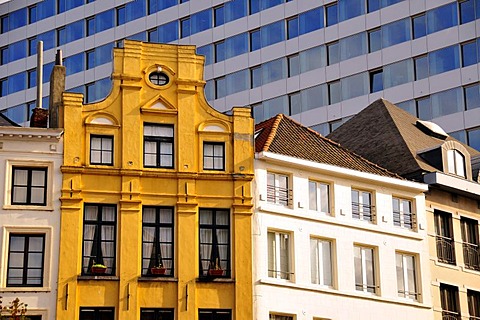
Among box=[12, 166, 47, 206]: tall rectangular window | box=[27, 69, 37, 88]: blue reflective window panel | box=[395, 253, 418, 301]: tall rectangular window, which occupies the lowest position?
box=[395, 253, 418, 301]: tall rectangular window

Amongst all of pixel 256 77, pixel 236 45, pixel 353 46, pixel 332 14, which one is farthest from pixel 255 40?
pixel 353 46

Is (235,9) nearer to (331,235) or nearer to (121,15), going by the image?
(121,15)

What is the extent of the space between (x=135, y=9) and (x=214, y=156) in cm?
4679

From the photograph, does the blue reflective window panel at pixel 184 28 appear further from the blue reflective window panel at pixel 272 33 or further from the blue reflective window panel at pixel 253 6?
the blue reflective window panel at pixel 272 33

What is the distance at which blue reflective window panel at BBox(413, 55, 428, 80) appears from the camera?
76.4 m

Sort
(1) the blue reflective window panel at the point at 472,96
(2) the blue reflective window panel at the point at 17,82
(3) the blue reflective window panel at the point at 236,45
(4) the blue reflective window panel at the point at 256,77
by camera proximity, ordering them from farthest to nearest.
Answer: (2) the blue reflective window panel at the point at 17,82 → (3) the blue reflective window panel at the point at 236,45 → (4) the blue reflective window panel at the point at 256,77 → (1) the blue reflective window panel at the point at 472,96

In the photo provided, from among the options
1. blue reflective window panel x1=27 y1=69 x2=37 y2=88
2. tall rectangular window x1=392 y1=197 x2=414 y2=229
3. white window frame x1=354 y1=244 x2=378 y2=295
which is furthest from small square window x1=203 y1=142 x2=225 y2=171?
blue reflective window panel x1=27 y1=69 x2=37 y2=88

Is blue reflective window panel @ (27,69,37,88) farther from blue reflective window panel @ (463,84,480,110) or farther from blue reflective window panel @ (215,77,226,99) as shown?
blue reflective window panel @ (463,84,480,110)

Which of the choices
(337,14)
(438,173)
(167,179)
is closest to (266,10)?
(337,14)

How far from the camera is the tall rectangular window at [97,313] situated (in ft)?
143

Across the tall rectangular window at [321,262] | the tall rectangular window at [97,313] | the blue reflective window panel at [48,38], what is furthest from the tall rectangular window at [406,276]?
the blue reflective window panel at [48,38]

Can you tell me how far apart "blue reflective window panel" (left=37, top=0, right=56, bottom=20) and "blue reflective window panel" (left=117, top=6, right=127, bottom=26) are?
6.12m

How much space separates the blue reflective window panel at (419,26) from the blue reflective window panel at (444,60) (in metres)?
1.52

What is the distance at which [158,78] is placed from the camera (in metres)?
46.6
